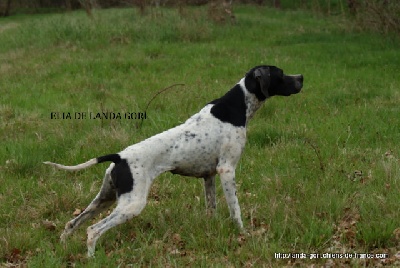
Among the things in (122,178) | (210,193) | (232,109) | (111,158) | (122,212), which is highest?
(232,109)

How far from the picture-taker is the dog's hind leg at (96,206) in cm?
505

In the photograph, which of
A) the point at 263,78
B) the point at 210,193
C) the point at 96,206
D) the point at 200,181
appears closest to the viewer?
the point at 96,206

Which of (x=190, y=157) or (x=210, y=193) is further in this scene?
(x=210, y=193)

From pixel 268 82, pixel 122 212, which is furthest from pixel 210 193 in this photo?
pixel 268 82

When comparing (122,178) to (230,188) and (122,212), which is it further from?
(230,188)

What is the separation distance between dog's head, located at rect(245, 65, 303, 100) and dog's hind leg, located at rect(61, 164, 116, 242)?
5.17ft

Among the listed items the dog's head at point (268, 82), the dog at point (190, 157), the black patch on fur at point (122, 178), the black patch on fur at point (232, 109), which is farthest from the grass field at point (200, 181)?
the dog's head at point (268, 82)

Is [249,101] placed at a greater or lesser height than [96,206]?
greater

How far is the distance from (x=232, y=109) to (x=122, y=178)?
122 centimetres

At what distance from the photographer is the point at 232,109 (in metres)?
5.27

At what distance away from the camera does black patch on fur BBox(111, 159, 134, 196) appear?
4.78m

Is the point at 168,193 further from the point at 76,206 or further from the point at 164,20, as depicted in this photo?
the point at 164,20

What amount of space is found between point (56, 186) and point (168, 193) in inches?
49.4

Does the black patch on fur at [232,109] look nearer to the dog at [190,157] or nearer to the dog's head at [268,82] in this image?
the dog at [190,157]
